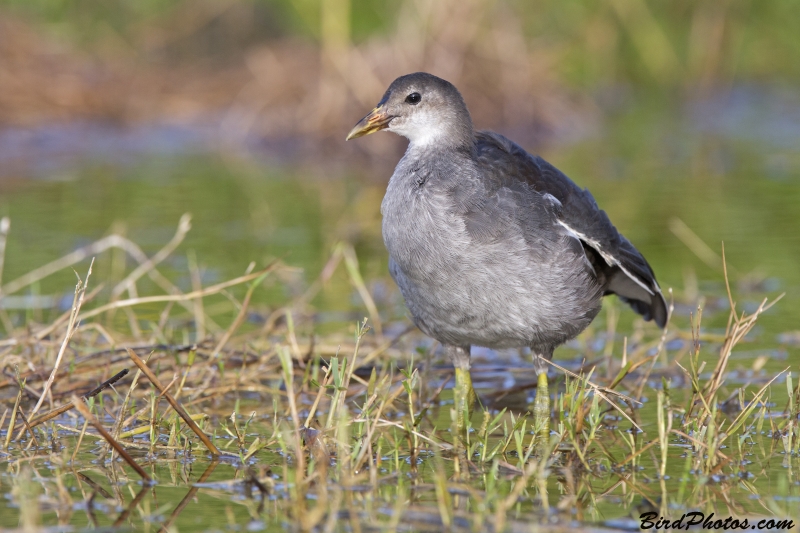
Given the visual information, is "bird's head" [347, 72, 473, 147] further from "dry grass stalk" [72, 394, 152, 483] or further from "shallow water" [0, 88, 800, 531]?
"dry grass stalk" [72, 394, 152, 483]

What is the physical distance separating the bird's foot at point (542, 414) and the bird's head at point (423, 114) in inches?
37.4

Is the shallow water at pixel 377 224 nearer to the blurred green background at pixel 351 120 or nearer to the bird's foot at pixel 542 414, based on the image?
the blurred green background at pixel 351 120

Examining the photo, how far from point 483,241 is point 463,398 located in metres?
0.55

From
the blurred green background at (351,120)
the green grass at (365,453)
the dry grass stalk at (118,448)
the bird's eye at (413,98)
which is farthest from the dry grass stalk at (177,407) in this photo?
the blurred green background at (351,120)

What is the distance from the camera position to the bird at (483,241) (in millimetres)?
4059

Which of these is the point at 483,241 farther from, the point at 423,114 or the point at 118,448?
the point at 118,448

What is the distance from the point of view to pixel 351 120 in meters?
11.4

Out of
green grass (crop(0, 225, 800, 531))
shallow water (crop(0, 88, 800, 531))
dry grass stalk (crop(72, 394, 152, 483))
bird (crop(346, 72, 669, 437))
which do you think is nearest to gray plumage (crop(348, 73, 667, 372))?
bird (crop(346, 72, 669, 437))

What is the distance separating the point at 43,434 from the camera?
3990mm

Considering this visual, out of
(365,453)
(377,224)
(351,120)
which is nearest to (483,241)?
(365,453)

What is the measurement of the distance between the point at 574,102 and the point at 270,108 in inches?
136

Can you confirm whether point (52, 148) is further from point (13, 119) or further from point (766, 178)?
point (766, 178)

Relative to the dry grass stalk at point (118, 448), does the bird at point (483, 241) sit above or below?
above

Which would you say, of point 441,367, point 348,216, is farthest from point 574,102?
point 441,367
